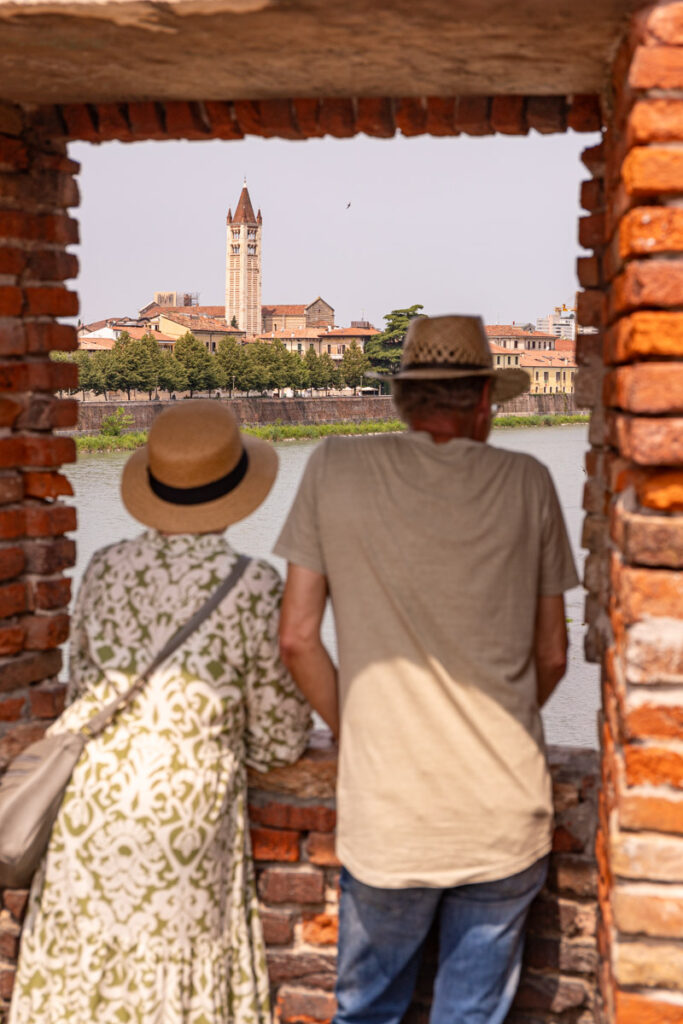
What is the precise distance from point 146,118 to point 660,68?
61.7 inches

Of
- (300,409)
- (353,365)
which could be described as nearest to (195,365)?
(300,409)

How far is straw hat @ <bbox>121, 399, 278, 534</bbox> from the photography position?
225cm

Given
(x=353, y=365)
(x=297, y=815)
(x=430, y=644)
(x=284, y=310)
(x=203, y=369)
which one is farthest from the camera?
(x=284, y=310)

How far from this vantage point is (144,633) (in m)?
2.21

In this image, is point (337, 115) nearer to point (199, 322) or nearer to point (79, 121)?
point (79, 121)

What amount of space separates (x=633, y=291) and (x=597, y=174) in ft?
3.56

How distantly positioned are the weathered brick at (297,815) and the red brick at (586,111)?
1799 mm

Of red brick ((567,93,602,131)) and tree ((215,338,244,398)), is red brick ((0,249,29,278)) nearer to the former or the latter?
red brick ((567,93,602,131))

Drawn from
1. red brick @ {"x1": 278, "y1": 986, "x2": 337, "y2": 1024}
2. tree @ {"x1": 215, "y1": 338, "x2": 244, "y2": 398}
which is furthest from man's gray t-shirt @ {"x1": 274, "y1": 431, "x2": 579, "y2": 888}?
tree @ {"x1": 215, "y1": 338, "x2": 244, "y2": 398}

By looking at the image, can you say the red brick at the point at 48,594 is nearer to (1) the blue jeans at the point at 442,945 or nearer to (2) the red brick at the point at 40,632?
(2) the red brick at the point at 40,632

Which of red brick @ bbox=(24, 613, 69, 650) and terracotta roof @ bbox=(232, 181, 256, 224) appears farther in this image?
terracotta roof @ bbox=(232, 181, 256, 224)

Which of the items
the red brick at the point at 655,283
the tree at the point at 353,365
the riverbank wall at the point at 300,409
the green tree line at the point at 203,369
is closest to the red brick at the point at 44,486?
the red brick at the point at 655,283

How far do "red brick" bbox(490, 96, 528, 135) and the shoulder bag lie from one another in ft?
4.83

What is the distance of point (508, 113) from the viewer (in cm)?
292
